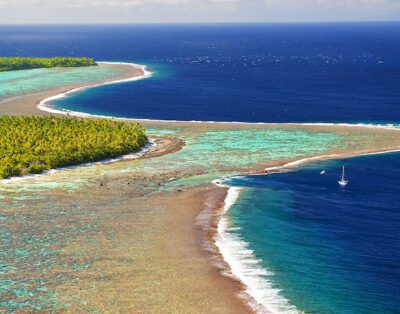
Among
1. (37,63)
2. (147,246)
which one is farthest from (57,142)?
(37,63)

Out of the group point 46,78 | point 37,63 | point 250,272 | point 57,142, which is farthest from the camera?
point 37,63

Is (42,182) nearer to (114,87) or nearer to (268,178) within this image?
(268,178)

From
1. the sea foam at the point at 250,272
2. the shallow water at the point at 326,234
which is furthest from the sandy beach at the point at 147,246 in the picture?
the shallow water at the point at 326,234

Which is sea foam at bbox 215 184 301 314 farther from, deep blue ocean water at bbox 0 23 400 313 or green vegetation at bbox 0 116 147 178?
green vegetation at bbox 0 116 147 178

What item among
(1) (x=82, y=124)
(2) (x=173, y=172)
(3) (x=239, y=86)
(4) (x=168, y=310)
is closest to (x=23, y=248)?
(4) (x=168, y=310)

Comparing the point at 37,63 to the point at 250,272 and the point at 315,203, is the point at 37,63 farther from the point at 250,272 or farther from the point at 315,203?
the point at 250,272

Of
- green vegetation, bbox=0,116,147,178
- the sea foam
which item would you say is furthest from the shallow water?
green vegetation, bbox=0,116,147,178
